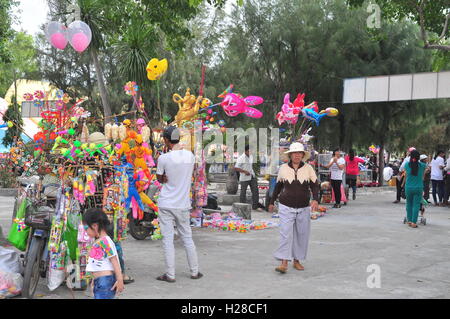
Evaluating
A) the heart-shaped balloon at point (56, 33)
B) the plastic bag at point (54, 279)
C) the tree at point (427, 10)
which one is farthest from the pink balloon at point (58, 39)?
the tree at point (427, 10)

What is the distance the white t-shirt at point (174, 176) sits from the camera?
6105mm

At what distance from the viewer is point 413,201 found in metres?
10.8

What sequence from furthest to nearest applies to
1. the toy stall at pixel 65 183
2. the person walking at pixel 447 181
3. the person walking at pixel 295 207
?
1. the person walking at pixel 447 181
2. the person walking at pixel 295 207
3. the toy stall at pixel 65 183

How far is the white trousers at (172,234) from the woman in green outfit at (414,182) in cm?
597

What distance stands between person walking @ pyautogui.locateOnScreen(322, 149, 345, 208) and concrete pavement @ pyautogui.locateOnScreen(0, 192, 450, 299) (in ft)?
10.9

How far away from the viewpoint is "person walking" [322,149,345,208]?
14.2m

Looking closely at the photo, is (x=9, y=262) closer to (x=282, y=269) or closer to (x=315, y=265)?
(x=282, y=269)

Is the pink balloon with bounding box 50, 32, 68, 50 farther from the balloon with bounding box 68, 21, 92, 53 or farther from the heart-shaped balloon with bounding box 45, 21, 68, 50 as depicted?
the balloon with bounding box 68, 21, 92, 53

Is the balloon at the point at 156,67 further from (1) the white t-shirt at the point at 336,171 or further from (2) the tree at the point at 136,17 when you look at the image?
(1) the white t-shirt at the point at 336,171

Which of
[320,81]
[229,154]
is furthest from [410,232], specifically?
[320,81]

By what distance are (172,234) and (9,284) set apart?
1.80 m

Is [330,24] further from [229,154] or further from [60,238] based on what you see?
[60,238]

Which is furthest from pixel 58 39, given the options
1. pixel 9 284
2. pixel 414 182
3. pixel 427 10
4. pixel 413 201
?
pixel 427 10

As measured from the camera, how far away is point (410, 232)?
397 inches
